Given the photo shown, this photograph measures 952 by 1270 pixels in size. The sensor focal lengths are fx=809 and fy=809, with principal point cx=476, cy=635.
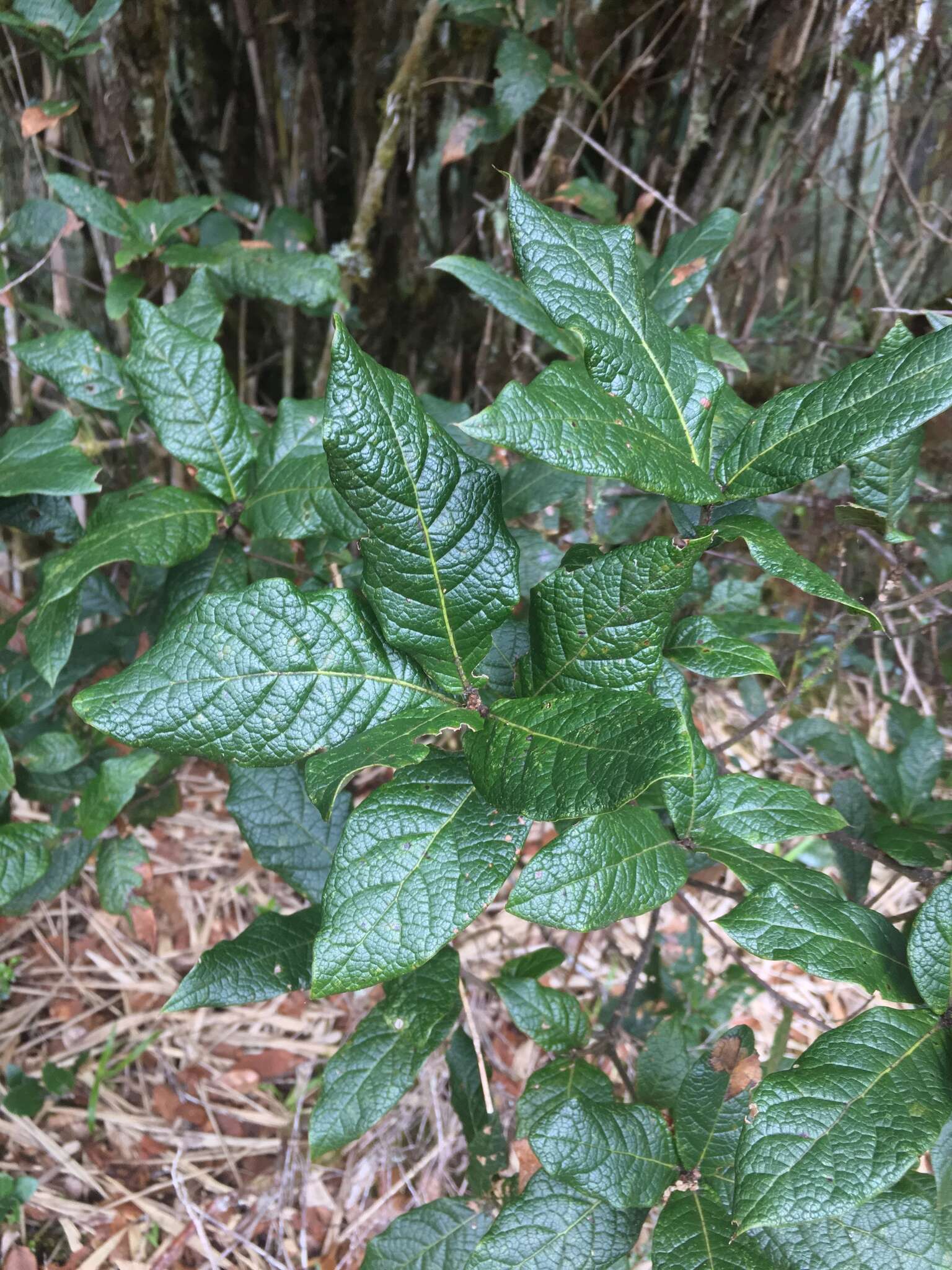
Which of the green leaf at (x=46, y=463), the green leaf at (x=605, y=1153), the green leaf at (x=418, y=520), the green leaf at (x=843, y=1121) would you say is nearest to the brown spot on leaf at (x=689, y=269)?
the green leaf at (x=418, y=520)

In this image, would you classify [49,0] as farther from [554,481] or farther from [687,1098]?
[687,1098]

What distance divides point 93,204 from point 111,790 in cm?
96

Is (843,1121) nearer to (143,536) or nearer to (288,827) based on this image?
(288,827)

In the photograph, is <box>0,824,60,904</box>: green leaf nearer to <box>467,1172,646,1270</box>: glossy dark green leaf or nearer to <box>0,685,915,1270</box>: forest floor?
<box>0,685,915,1270</box>: forest floor

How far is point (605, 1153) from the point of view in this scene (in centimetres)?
82

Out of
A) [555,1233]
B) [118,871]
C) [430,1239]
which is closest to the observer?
[555,1233]

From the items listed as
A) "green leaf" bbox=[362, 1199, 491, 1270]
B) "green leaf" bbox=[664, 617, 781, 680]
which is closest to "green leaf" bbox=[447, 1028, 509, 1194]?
"green leaf" bbox=[362, 1199, 491, 1270]

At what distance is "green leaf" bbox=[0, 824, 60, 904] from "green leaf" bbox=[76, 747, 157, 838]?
2.3 inches

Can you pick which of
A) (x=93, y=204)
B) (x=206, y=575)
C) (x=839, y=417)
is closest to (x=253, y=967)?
(x=206, y=575)

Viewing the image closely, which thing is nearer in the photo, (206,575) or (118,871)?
(206,575)

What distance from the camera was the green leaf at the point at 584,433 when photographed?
1.80 ft

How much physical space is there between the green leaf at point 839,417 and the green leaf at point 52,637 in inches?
28.6

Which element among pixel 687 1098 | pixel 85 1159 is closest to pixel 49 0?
pixel 687 1098

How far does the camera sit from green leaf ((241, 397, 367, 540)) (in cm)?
86
